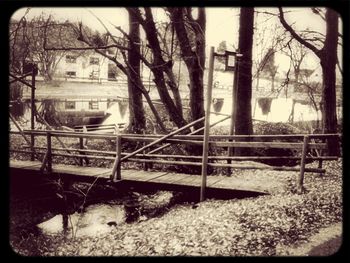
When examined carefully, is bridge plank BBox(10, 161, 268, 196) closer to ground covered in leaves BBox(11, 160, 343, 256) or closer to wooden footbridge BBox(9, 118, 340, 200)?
wooden footbridge BBox(9, 118, 340, 200)

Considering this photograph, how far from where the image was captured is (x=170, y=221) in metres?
8.11

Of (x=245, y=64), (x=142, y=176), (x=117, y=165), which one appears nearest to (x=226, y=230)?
(x=142, y=176)

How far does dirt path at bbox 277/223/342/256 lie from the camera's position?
5.76m

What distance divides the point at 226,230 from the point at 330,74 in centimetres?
874

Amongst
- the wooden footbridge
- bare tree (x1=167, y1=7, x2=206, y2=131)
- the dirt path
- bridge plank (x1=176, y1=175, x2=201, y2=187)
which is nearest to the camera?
the dirt path

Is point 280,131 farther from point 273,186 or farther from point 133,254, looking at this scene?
point 133,254

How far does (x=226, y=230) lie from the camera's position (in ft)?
22.1

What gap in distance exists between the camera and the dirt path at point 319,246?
5758 millimetres

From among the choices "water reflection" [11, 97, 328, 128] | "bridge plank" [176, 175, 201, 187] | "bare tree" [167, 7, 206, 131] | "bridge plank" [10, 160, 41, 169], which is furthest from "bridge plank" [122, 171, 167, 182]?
"water reflection" [11, 97, 328, 128]

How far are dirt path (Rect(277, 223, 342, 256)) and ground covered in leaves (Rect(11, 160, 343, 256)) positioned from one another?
4.9 inches

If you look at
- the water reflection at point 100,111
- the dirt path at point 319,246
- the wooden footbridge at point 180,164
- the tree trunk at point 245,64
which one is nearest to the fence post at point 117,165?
the wooden footbridge at point 180,164

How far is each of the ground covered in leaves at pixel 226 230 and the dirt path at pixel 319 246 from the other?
0.41 feet
